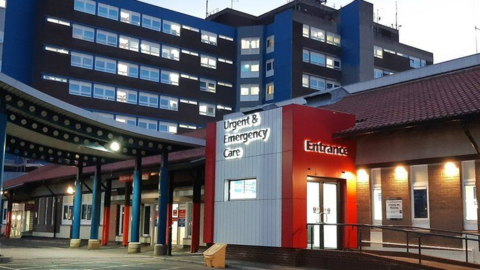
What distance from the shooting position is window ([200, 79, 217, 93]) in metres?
75.6

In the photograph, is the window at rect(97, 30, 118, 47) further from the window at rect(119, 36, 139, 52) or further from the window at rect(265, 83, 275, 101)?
the window at rect(265, 83, 275, 101)

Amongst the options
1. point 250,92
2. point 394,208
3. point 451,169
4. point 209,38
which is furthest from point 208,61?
point 451,169

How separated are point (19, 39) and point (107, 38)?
370 inches

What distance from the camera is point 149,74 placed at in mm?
71312

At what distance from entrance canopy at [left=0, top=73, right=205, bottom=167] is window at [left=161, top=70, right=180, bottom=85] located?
41.0m

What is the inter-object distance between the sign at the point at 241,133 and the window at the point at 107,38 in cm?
4631

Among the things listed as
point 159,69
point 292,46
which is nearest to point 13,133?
point 159,69

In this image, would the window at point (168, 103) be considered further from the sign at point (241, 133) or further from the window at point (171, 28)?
the sign at point (241, 133)

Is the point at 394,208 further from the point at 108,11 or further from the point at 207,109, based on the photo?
the point at 207,109

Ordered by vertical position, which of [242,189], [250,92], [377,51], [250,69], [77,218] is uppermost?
[377,51]

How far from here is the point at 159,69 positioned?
236 ft

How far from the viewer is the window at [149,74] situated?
232 ft

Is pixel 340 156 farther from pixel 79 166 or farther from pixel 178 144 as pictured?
pixel 79 166

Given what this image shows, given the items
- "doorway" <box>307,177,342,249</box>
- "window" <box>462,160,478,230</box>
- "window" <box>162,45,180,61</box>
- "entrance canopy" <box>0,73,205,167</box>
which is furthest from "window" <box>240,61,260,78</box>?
"window" <box>462,160,478,230</box>
